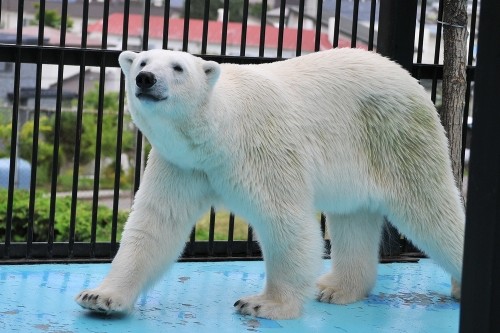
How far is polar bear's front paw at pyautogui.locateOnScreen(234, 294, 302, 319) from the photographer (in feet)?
14.2

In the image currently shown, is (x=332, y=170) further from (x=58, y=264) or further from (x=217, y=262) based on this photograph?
(x=58, y=264)

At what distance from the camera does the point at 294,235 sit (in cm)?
427

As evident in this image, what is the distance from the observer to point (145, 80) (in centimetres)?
387

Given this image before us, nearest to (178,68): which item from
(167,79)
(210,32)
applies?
(167,79)

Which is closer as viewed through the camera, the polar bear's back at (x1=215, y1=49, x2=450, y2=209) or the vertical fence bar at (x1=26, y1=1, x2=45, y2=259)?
the polar bear's back at (x1=215, y1=49, x2=450, y2=209)

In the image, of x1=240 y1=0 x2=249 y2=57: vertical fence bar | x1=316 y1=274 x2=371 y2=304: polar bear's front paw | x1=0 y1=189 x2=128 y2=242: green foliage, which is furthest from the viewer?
x1=0 y1=189 x2=128 y2=242: green foliage

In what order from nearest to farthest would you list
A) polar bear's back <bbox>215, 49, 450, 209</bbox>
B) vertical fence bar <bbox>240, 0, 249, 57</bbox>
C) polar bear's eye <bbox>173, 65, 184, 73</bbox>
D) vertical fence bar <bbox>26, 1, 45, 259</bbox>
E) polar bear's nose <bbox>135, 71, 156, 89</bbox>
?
polar bear's nose <bbox>135, 71, 156, 89</bbox> → polar bear's eye <bbox>173, 65, 184, 73</bbox> → polar bear's back <bbox>215, 49, 450, 209</bbox> → vertical fence bar <bbox>26, 1, 45, 259</bbox> → vertical fence bar <bbox>240, 0, 249, 57</bbox>

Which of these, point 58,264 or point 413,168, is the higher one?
point 413,168

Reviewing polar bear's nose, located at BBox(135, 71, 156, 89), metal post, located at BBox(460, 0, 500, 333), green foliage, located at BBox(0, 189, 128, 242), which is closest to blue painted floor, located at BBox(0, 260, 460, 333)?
polar bear's nose, located at BBox(135, 71, 156, 89)

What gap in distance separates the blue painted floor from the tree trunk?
932 millimetres

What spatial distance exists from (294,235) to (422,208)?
2.41 feet

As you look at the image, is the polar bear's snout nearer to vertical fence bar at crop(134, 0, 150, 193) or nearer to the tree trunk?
vertical fence bar at crop(134, 0, 150, 193)

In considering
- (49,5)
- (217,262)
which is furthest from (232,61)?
(49,5)

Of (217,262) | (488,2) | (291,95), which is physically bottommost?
(217,262)
